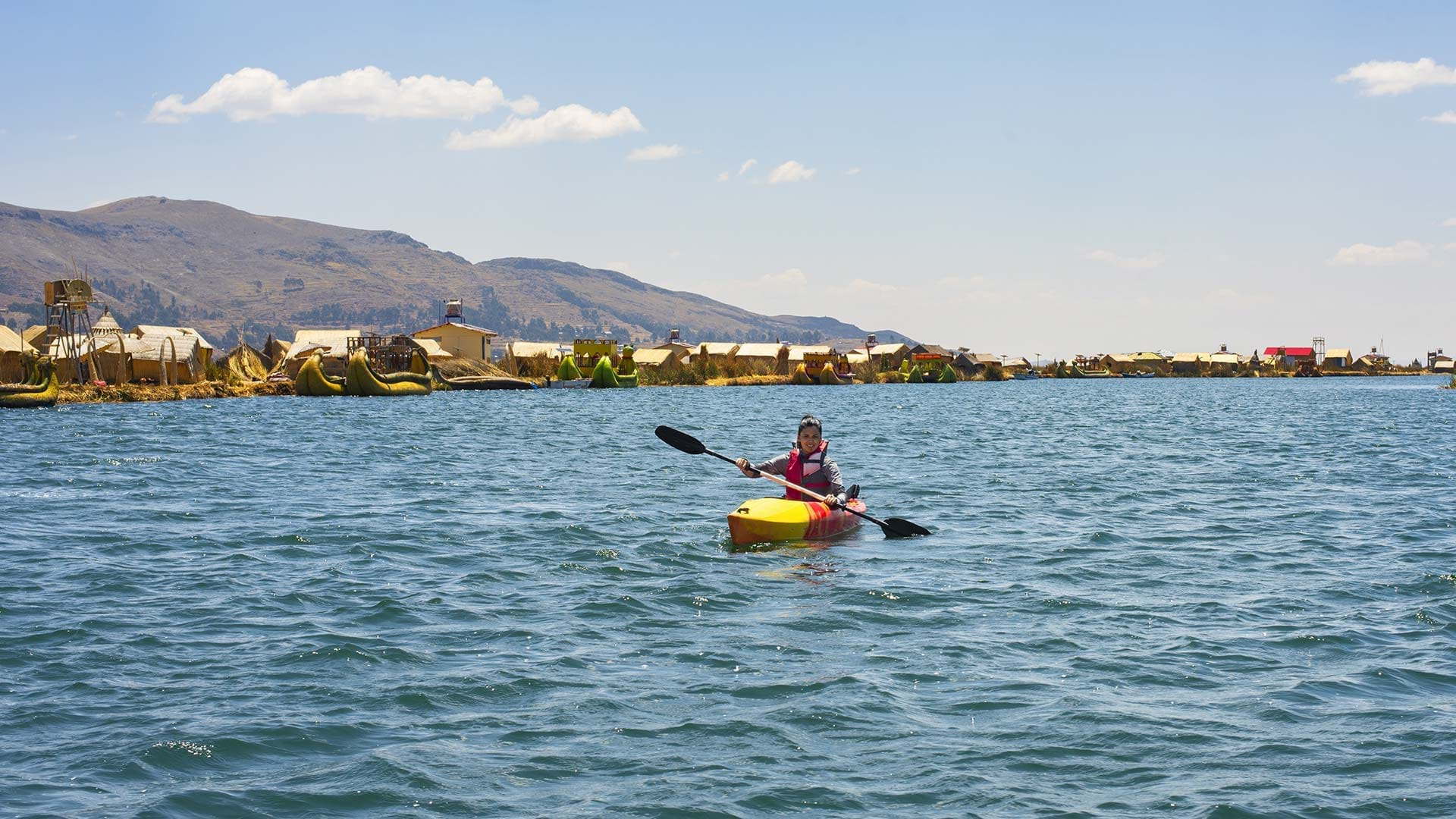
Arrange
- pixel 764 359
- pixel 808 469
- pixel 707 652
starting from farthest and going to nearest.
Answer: pixel 764 359
pixel 808 469
pixel 707 652

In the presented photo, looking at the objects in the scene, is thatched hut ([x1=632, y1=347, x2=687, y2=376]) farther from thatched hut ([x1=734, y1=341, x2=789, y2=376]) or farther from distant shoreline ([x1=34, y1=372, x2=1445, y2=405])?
distant shoreline ([x1=34, y1=372, x2=1445, y2=405])

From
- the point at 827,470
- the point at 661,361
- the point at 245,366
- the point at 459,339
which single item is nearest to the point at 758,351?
the point at 661,361

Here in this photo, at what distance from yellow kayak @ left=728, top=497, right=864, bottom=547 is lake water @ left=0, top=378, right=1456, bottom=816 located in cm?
67

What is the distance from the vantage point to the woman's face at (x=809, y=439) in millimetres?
20203

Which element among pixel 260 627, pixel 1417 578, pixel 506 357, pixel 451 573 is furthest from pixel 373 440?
pixel 506 357

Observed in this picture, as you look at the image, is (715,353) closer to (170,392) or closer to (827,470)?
(170,392)

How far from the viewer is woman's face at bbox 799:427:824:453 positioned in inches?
795

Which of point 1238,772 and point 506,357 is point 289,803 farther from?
point 506,357

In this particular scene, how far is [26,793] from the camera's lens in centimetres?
836

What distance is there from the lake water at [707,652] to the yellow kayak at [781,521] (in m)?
0.67

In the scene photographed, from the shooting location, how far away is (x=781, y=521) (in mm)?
19031

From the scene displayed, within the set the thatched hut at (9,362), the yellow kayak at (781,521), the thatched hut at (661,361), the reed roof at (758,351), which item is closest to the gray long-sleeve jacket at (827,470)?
the yellow kayak at (781,521)

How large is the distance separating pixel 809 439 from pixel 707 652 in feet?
27.5

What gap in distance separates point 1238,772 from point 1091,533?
12276 millimetres
